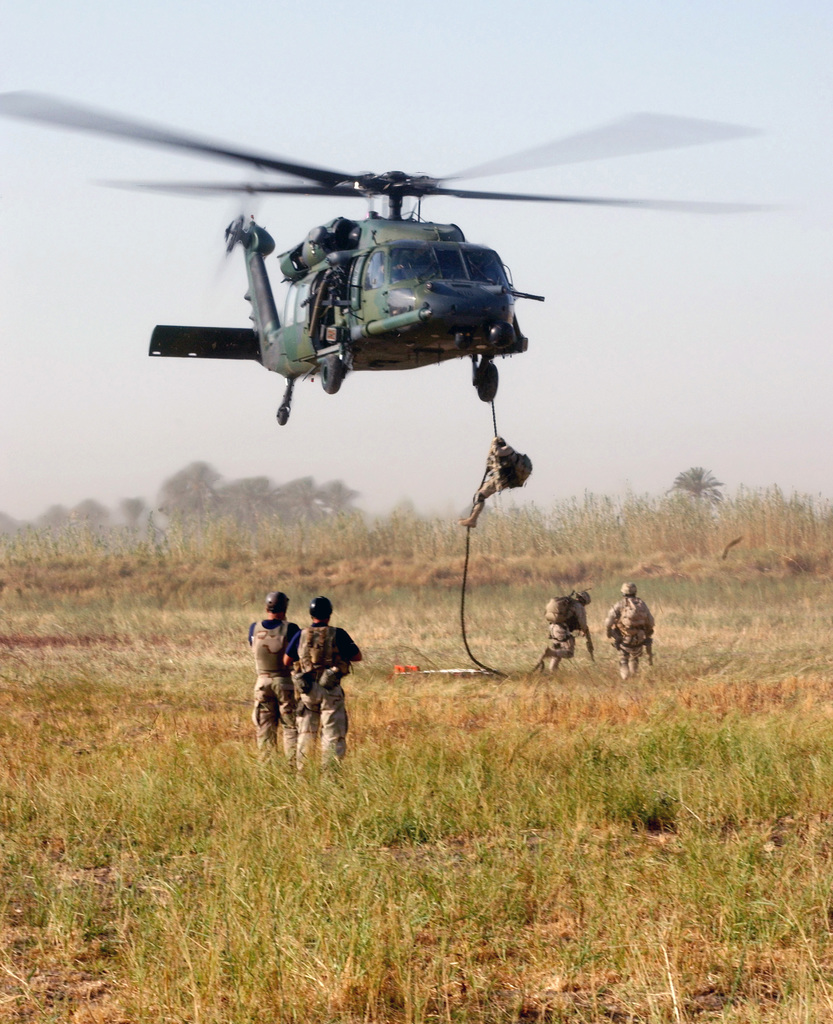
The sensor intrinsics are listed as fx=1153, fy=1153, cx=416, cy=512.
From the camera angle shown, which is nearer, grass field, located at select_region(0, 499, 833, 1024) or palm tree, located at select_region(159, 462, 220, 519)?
grass field, located at select_region(0, 499, 833, 1024)

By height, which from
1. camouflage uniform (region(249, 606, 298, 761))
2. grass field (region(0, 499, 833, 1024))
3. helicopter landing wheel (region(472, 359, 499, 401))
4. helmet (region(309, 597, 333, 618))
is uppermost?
helicopter landing wheel (region(472, 359, 499, 401))

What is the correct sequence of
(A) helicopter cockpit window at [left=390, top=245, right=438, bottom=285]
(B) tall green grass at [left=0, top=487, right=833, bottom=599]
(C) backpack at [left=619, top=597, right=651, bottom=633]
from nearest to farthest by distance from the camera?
(A) helicopter cockpit window at [left=390, top=245, right=438, bottom=285] → (C) backpack at [left=619, top=597, right=651, bottom=633] → (B) tall green grass at [left=0, top=487, right=833, bottom=599]

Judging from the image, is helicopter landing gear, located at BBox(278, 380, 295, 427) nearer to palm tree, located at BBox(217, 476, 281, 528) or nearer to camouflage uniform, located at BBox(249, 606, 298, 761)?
camouflage uniform, located at BBox(249, 606, 298, 761)

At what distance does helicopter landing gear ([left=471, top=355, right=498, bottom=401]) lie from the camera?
549 inches

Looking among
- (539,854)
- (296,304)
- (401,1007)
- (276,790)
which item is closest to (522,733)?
(276,790)

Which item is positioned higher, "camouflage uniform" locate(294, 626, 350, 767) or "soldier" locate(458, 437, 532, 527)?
"soldier" locate(458, 437, 532, 527)

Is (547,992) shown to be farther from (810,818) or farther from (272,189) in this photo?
(272,189)

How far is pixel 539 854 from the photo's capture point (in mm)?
6230

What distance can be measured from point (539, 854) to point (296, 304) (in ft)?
33.4

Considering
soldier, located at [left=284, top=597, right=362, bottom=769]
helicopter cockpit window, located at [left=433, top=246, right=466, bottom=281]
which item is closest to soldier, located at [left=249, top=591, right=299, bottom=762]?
soldier, located at [left=284, top=597, right=362, bottom=769]

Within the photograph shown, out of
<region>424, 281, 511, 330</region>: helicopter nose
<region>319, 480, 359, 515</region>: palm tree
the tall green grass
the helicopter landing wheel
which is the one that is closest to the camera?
<region>424, 281, 511, 330</region>: helicopter nose

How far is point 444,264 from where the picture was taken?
13125mm

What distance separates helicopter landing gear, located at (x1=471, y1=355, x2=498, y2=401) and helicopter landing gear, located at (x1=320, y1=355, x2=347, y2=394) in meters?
1.60

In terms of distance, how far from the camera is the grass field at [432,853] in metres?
4.59
